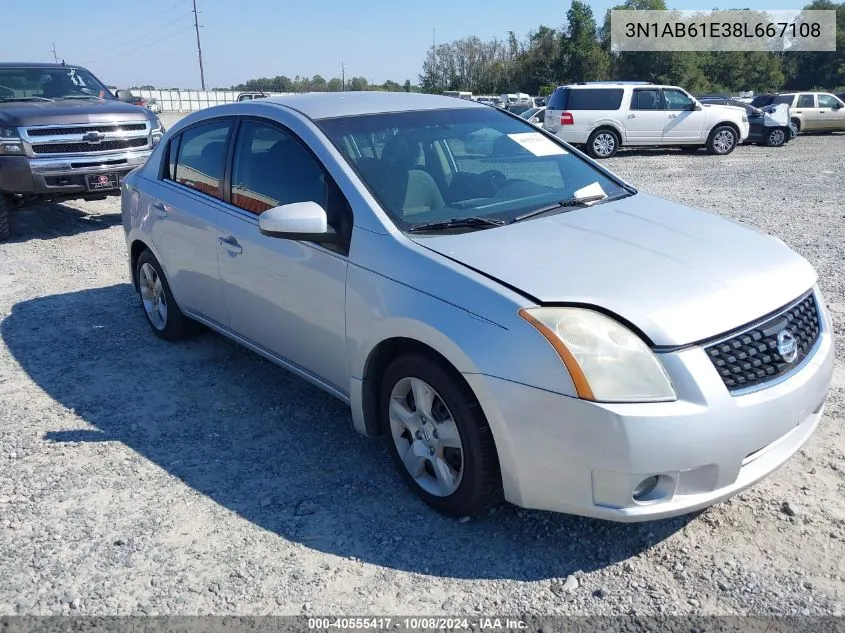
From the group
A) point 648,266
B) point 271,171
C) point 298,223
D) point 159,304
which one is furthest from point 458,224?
point 159,304

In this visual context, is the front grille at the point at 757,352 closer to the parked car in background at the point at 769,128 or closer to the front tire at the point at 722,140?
the front tire at the point at 722,140

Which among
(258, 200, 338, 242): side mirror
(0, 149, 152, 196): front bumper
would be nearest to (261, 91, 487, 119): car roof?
(258, 200, 338, 242): side mirror

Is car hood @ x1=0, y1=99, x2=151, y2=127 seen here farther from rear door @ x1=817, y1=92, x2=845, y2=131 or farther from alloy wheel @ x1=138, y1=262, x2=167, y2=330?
rear door @ x1=817, y1=92, x2=845, y2=131

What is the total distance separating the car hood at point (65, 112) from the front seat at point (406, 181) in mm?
6403

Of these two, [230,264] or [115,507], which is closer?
[115,507]

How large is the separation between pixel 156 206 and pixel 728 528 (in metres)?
3.90

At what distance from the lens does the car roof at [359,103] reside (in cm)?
375

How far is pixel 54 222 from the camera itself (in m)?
9.64

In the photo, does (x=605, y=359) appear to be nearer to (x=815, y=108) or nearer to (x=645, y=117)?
(x=645, y=117)

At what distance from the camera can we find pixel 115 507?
125 inches

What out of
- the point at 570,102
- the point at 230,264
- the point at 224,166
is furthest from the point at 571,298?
the point at 570,102

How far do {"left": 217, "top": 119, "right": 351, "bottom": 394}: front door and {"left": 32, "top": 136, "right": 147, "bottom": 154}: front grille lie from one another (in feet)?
17.8

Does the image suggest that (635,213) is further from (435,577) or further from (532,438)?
(435,577)

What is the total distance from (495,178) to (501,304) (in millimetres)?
1291
